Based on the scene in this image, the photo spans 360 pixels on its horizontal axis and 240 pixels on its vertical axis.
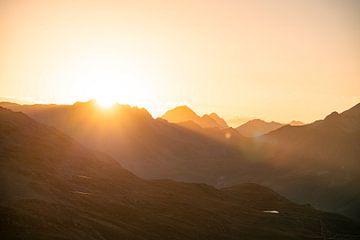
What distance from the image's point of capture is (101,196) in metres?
127

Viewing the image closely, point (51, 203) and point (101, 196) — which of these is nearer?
point (51, 203)

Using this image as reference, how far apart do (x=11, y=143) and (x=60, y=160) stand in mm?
18525

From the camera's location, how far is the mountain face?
92688mm

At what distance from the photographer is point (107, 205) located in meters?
119

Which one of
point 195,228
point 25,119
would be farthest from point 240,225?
point 25,119

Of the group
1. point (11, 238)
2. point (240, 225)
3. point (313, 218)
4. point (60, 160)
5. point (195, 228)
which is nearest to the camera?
point (11, 238)

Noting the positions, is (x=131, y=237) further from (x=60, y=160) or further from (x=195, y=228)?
(x=60, y=160)

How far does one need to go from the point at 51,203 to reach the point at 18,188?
32.3 feet

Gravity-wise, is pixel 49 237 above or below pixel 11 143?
below

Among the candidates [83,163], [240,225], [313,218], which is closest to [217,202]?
[240,225]

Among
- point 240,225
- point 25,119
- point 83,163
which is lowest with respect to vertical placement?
point 240,225

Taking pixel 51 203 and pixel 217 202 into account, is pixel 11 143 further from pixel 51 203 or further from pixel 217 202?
pixel 217 202

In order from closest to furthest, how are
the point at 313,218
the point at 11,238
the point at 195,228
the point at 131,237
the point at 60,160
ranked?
the point at 11,238 < the point at 131,237 < the point at 195,228 < the point at 60,160 < the point at 313,218

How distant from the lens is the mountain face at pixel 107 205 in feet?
304
